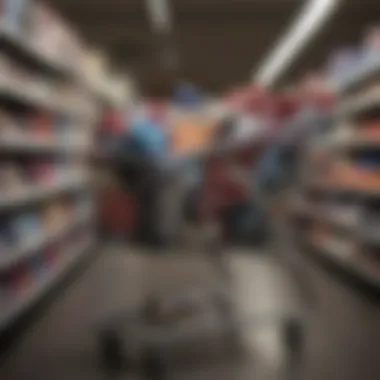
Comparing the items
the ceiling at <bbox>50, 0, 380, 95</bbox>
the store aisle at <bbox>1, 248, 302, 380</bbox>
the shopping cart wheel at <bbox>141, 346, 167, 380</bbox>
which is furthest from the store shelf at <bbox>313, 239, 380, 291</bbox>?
the shopping cart wheel at <bbox>141, 346, 167, 380</bbox>

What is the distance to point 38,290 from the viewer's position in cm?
465

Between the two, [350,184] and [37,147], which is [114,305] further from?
[350,184]

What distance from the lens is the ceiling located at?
6.86m

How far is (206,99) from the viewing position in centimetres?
549

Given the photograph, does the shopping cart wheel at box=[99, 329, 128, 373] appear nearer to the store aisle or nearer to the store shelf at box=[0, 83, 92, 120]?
the store aisle

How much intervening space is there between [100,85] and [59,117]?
208 centimetres

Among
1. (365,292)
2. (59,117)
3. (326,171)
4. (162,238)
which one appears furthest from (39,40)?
(326,171)

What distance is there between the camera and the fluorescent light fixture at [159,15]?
7.06 metres

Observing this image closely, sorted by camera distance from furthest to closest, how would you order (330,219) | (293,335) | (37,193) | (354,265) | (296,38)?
1. (296,38)
2. (330,219)
3. (354,265)
4. (37,193)
5. (293,335)

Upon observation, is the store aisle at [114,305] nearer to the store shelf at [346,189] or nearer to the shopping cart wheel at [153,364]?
the shopping cart wheel at [153,364]

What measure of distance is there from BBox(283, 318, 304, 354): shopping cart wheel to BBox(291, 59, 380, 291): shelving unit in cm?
98

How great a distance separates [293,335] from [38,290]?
5.39 ft

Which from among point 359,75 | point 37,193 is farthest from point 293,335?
point 359,75

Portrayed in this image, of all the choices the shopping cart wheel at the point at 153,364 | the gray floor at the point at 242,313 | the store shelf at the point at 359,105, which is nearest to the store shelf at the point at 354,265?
the gray floor at the point at 242,313
